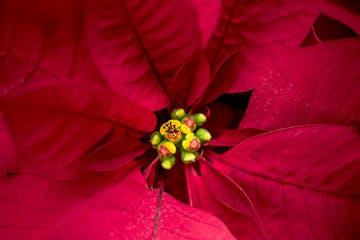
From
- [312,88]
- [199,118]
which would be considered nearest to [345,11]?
[312,88]

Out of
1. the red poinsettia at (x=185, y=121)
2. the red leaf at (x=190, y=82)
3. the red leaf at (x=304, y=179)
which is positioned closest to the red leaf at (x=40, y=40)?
the red poinsettia at (x=185, y=121)

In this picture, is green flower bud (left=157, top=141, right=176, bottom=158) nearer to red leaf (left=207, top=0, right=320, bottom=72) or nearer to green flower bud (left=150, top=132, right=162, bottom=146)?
green flower bud (left=150, top=132, right=162, bottom=146)

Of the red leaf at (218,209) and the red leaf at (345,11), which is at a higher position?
the red leaf at (345,11)

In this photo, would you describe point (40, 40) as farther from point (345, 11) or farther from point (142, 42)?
point (345, 11)

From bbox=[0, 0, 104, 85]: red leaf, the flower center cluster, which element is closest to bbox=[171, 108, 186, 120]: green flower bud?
the flower center cluster

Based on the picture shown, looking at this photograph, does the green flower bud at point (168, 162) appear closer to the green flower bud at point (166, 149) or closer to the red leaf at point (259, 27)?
the green flower bud at point (166, 149)
